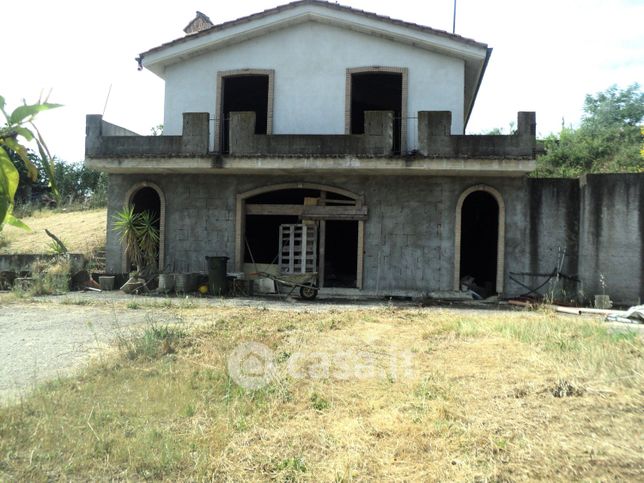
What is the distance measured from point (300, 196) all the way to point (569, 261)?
8.06m

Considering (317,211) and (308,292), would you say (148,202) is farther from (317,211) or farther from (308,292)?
(308,292)

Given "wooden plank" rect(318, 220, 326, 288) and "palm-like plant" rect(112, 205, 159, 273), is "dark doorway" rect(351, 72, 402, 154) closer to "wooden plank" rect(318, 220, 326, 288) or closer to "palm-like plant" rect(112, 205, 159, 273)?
"wooden plank" rect(318, 220, 326, 288)

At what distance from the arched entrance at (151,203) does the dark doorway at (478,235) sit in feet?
29.4

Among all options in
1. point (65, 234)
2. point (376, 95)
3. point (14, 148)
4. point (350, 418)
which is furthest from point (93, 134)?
point (14, 148)

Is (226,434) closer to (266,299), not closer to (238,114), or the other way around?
(266,299)

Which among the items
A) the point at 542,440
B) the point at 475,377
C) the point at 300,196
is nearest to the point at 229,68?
the point at 300,196

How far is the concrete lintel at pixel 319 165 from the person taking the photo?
12.0 meters

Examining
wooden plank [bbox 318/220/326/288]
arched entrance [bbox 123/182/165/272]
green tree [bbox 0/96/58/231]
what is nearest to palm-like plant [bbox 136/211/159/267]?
arched entrance [bbox 123/182/165/272]

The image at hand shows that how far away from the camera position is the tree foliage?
64.8ft

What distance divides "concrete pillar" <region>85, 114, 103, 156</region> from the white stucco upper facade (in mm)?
2359

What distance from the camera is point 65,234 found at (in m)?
19.4

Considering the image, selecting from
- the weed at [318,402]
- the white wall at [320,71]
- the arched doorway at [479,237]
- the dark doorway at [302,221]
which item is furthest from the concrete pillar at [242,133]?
the weed at [318,402]

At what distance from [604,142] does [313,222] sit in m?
15.6

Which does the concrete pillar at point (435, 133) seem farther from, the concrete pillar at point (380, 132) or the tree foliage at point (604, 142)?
the tree foliage at point (604, 142)
